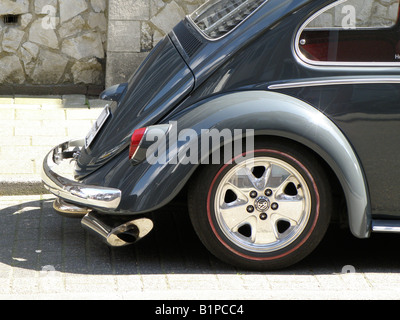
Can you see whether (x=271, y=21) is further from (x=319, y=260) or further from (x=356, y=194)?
(x=319, y=260)

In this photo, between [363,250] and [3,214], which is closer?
[363,250]

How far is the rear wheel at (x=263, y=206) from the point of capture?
444cm

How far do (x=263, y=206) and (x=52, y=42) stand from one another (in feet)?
15.1

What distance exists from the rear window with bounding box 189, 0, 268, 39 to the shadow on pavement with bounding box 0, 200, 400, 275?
41.9 inches

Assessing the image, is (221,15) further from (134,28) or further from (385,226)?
(134,28)

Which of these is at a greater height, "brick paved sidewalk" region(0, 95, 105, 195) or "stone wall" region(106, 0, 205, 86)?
"stone wall" region(106, 0, 205, 86)

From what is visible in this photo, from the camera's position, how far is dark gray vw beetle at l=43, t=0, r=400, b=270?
4.39 metres

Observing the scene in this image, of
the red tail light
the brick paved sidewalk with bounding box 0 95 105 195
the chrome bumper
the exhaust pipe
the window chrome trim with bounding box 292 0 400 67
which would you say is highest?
the window chrome trim with bounding box 292 0 400 67

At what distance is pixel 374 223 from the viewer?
450 centimetres

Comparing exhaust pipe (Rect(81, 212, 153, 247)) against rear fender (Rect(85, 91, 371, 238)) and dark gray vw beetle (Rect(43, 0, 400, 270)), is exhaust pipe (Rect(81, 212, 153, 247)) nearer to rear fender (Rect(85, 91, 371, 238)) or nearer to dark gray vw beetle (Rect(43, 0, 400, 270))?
dark gray vw beetle (Rect(43, 0, 400, 270))

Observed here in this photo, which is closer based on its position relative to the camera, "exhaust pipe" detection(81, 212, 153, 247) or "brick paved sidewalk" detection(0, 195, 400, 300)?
"brick paved sidewalk" detection(0, 195, 400, 300)

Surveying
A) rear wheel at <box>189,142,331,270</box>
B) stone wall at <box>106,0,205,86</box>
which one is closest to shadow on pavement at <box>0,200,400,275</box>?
rear wheel at <box>189,142,331,270</box>
